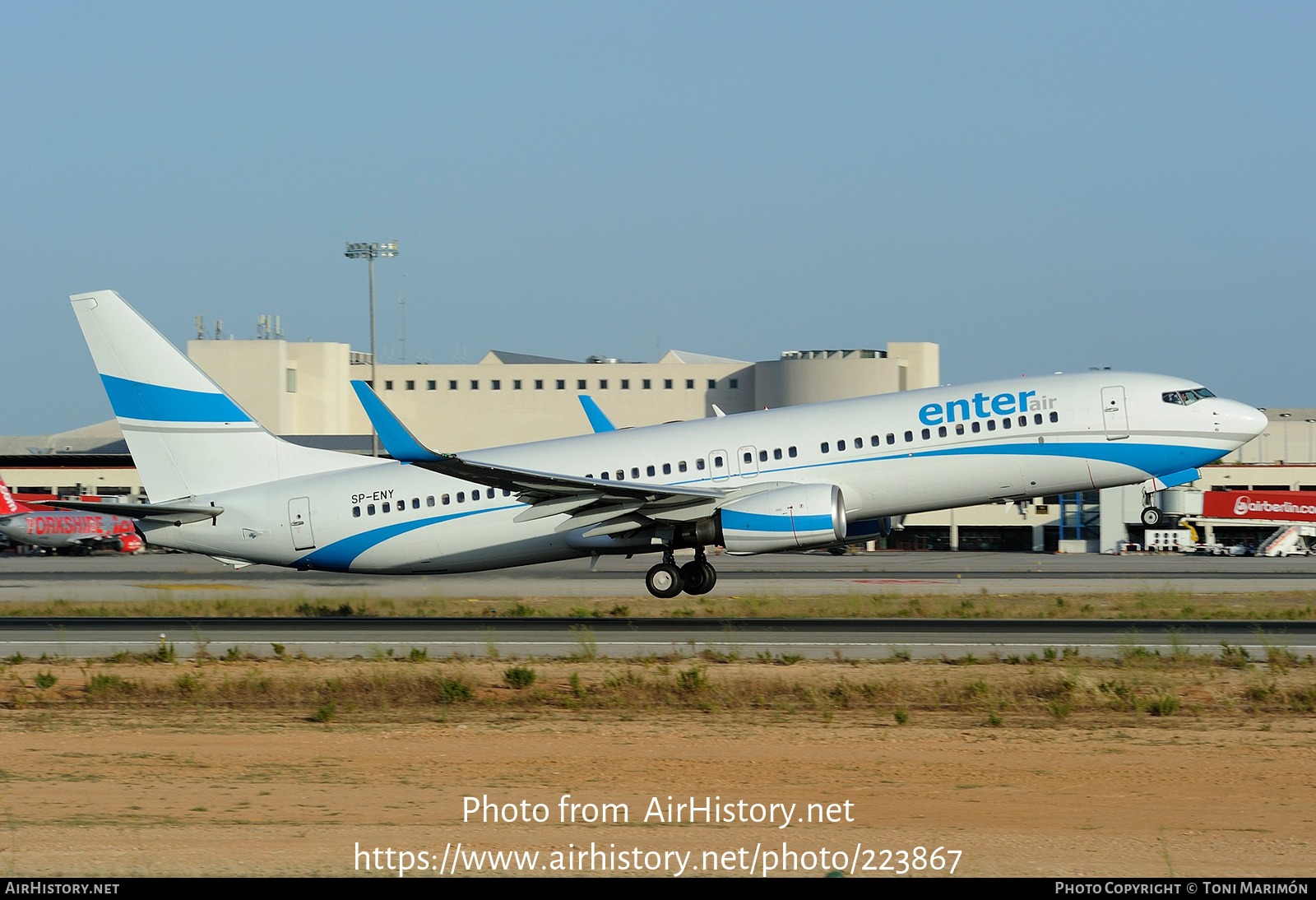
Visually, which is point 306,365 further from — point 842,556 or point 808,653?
point 808,653

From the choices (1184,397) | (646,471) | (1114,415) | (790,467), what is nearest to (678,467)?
(646,471)

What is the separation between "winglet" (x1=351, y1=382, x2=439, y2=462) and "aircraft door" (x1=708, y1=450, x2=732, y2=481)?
6.69 m

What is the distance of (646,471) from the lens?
2933 centimetres

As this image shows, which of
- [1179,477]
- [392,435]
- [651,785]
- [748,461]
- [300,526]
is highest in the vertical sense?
[392,435]

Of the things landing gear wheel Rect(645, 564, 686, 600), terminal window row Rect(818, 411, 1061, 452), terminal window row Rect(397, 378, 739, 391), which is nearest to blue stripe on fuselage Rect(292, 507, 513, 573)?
landing gear wheel Rect(645, 564, 686, 600)

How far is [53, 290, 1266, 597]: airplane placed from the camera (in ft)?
90.5

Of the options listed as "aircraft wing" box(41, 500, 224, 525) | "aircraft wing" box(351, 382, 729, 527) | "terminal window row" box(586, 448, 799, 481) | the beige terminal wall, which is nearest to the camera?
"aircraft wing" box(351, 382, 729, 527)

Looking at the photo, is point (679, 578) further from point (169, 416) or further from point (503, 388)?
point (503, 388)

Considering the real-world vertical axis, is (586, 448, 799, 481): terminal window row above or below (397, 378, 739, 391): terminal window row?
below

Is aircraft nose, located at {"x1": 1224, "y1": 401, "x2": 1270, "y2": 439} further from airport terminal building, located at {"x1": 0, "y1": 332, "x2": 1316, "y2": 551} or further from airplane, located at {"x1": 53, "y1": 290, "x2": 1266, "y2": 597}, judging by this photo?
airport terminal building, located at {"x1": 0, "y1": 332, "x2": 1316, "y2": 551}

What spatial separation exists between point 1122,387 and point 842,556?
34.6 m

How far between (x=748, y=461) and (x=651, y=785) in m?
16.5
